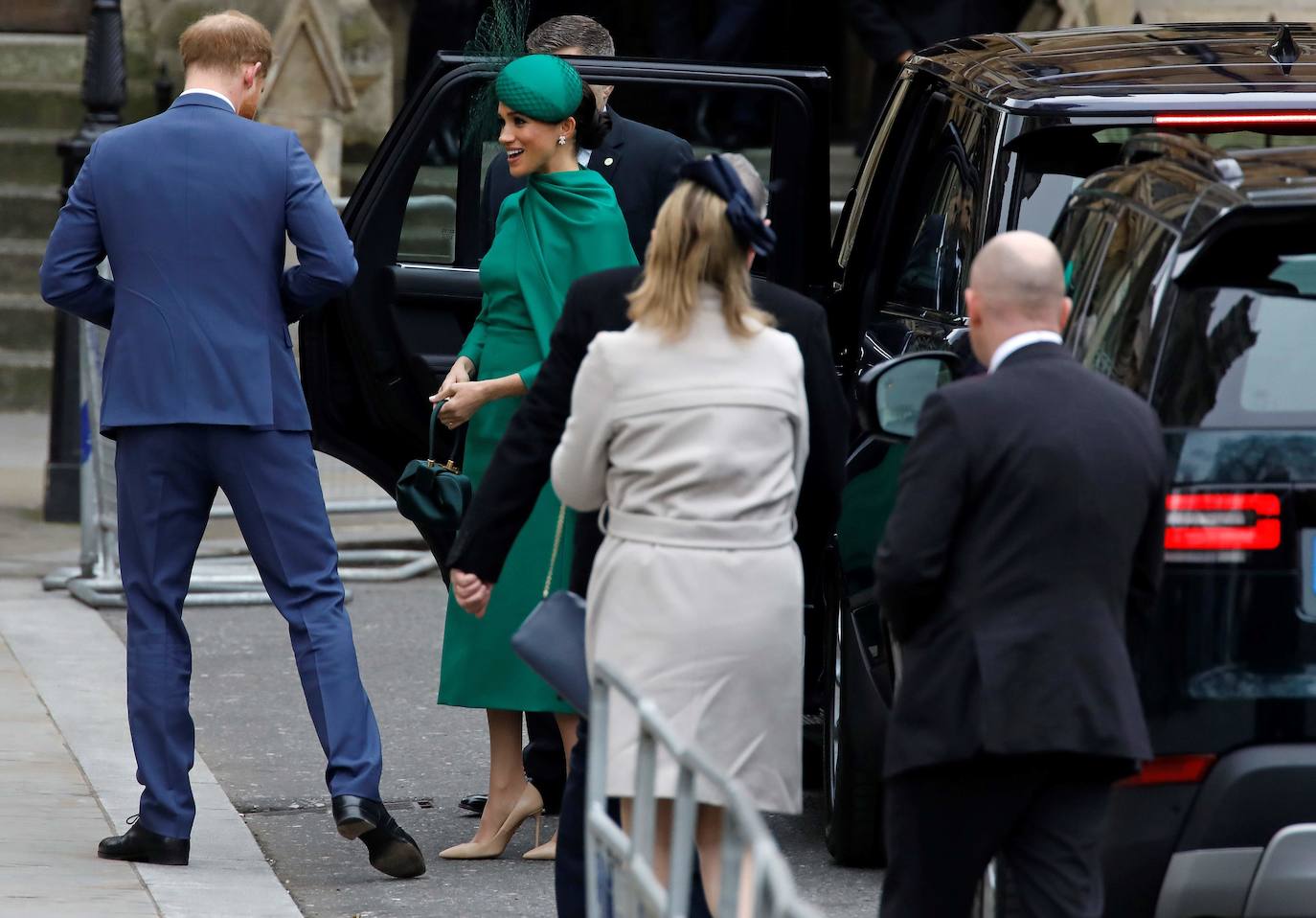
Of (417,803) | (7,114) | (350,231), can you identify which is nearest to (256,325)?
(350,231)

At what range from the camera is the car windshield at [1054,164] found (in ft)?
17.0

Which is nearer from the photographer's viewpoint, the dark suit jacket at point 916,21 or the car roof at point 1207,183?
the car roof at point 1207,183

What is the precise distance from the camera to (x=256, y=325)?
5.36 meters

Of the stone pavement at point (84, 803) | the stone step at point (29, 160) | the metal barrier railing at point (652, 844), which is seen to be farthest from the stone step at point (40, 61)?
the metal barrier railing at point (652, 844)

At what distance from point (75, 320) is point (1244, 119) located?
Answer: 6713 mm

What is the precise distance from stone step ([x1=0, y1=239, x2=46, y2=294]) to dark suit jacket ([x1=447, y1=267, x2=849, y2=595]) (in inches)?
418

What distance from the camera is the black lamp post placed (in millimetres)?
10547

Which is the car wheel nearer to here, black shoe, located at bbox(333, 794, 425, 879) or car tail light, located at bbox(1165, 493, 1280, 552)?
black shoe, located at bbox(333, 794, 425, 879)

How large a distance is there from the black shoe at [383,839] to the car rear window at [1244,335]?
2.25 metres

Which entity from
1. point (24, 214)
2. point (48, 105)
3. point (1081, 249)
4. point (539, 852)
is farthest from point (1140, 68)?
point (48, 105)

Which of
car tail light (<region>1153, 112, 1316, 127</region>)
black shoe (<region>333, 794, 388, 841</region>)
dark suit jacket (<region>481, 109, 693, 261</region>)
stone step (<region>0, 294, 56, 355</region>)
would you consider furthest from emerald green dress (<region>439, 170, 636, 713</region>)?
stone step (<region>0, 294, 56, 355</region>)

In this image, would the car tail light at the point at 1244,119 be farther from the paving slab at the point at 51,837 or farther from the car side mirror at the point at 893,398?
the paving slab at the point at 51,837

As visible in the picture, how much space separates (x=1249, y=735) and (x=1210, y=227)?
86cm

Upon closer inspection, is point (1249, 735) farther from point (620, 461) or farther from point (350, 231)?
point (350, 231)
